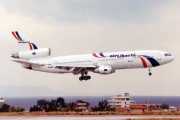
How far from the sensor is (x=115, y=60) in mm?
90375

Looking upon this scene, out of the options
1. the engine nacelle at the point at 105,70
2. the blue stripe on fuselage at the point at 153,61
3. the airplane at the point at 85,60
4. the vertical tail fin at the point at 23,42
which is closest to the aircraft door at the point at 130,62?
the airplane at the point at 85,60

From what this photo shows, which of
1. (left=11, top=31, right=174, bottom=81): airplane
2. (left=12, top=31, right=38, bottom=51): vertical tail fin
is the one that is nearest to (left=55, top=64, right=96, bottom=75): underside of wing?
(left=11, top=31, right=174, bottom=81): airplane

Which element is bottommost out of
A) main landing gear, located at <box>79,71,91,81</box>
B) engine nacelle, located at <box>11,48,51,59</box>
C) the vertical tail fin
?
main landing gear, located at <box>79,71,91,81</box>

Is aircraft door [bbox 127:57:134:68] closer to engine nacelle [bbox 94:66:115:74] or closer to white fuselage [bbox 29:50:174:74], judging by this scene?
white fuselage [bbox 29:50:174:74]

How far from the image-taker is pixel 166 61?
9050 cm

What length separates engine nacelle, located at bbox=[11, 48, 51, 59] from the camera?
99.9 m

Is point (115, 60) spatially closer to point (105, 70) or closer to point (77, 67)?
point (105, 70)

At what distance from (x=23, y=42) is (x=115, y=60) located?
24.8m

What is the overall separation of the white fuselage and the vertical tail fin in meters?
9.16

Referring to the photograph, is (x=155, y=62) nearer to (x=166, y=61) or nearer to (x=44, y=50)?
(x=166, y=61)

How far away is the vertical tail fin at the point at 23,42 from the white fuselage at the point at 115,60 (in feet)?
30.0

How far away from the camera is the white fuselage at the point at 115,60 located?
8962cm

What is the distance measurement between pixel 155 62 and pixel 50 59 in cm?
2270

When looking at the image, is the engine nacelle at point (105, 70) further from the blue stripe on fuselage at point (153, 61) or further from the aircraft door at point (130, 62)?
the blue stripe on fuselage at point (153, 61)
